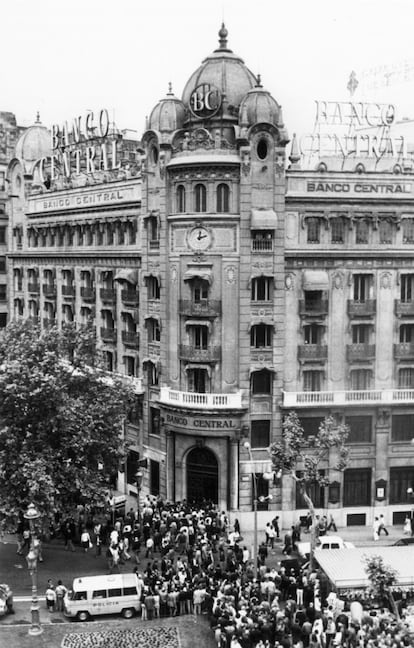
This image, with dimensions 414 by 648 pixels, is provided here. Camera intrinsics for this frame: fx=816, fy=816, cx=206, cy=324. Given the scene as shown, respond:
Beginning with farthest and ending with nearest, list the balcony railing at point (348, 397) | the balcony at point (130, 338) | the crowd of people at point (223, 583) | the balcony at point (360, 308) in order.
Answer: the balcony at point (130, 338), the balcony at point (360, 308), the balcony railing at point (348, 397), the crowd of people at point (223, 583)

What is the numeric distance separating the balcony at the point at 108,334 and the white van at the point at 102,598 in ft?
94.1

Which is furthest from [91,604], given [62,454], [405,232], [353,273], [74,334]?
[405,232]

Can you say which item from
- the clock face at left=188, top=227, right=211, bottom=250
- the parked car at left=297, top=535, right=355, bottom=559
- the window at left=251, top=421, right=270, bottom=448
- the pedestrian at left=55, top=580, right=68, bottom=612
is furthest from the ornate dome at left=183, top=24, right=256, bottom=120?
the pedestrian at left=55, top=580, right=68, bottom=612

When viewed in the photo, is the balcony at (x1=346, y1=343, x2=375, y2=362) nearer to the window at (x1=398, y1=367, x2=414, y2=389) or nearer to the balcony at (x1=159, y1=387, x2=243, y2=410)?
the window at (x1=398, y1=367, x2=414, y2=389)

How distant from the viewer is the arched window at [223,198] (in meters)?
55.8

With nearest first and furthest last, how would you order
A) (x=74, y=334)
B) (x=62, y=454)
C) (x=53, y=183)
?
(x=62, y=454) → (x=74, y=334) → (x=53, y=183)

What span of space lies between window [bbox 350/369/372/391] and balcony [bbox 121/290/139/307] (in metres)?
17.4

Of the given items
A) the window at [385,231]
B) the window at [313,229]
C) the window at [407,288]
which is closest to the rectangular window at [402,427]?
the window at [407,288]

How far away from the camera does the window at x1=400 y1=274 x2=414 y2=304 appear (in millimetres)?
58438

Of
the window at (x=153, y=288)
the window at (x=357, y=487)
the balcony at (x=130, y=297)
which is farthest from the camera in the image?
the balcony at (x=130, y=297)

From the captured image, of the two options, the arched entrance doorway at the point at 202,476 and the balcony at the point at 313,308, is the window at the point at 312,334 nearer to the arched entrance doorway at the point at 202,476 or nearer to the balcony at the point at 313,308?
the balcony at the point at 313,308

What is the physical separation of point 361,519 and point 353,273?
17447mm

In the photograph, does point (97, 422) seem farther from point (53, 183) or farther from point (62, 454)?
point (53, 183)

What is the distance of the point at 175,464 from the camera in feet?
190
